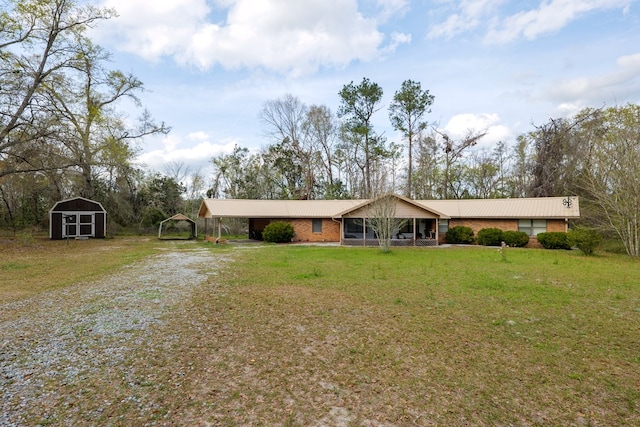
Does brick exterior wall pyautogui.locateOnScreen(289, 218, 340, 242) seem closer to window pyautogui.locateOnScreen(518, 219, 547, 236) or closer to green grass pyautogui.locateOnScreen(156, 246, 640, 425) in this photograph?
window pyautogui.locateOnScreen(518, 219, 547, 236)

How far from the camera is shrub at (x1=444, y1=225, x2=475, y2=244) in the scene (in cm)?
2209

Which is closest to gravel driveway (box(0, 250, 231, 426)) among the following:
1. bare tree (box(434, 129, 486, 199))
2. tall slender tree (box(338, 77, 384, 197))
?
tall slender tree (box(338, 77, 384, 197))

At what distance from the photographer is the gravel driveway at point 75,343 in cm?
321

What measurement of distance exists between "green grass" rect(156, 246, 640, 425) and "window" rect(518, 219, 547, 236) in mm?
12900

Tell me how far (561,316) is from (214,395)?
239 inches

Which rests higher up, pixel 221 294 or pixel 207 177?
pixel 207 177

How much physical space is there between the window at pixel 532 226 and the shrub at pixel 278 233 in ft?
47.5

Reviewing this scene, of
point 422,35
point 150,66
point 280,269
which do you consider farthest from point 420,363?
point 150,66

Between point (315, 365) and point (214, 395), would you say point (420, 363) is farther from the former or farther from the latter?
point (214, 395)

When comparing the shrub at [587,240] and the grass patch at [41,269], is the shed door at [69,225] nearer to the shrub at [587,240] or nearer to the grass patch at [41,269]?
the grass patch at [41,269]

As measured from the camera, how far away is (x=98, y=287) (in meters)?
8.34

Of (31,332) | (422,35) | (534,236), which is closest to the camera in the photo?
(31,332)

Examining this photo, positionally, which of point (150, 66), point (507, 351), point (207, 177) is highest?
point (150, 66)

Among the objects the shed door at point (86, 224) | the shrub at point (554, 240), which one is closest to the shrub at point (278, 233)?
the shed door at point (86, 224)
